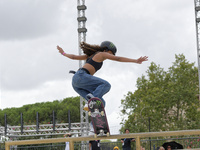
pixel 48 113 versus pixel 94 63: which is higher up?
pixel 48 113

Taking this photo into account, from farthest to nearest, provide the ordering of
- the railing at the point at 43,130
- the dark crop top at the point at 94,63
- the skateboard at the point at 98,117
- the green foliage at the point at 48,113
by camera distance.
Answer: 1. the green foliage at the point at 48,113
2. the railing at the point at 43,130
3. the dark crop top at the point at 94,63
4. the skateboard at the point at 98,117

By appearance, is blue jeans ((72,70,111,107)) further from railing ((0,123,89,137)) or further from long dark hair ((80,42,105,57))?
railing ((0,123,89,137))

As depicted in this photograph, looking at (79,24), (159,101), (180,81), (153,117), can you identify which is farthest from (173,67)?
(79,24)

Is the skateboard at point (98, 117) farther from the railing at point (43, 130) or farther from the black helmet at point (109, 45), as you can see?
the railing at point (43, 130)

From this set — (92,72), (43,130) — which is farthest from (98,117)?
(43,130)

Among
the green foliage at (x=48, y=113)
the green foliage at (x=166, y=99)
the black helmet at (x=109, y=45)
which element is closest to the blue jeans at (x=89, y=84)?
the black helmet at (x=109, y=45)

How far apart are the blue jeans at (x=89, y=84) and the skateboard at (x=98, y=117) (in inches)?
13.9

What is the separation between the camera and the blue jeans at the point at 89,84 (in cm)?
549

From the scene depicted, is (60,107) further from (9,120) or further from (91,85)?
(91,85)

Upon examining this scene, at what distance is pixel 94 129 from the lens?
5.05 meters

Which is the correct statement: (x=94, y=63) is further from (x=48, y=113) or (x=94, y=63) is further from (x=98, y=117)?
(x=48, y=113)

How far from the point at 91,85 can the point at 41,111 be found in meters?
39.7

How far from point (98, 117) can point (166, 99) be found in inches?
957

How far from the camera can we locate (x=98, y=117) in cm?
506
